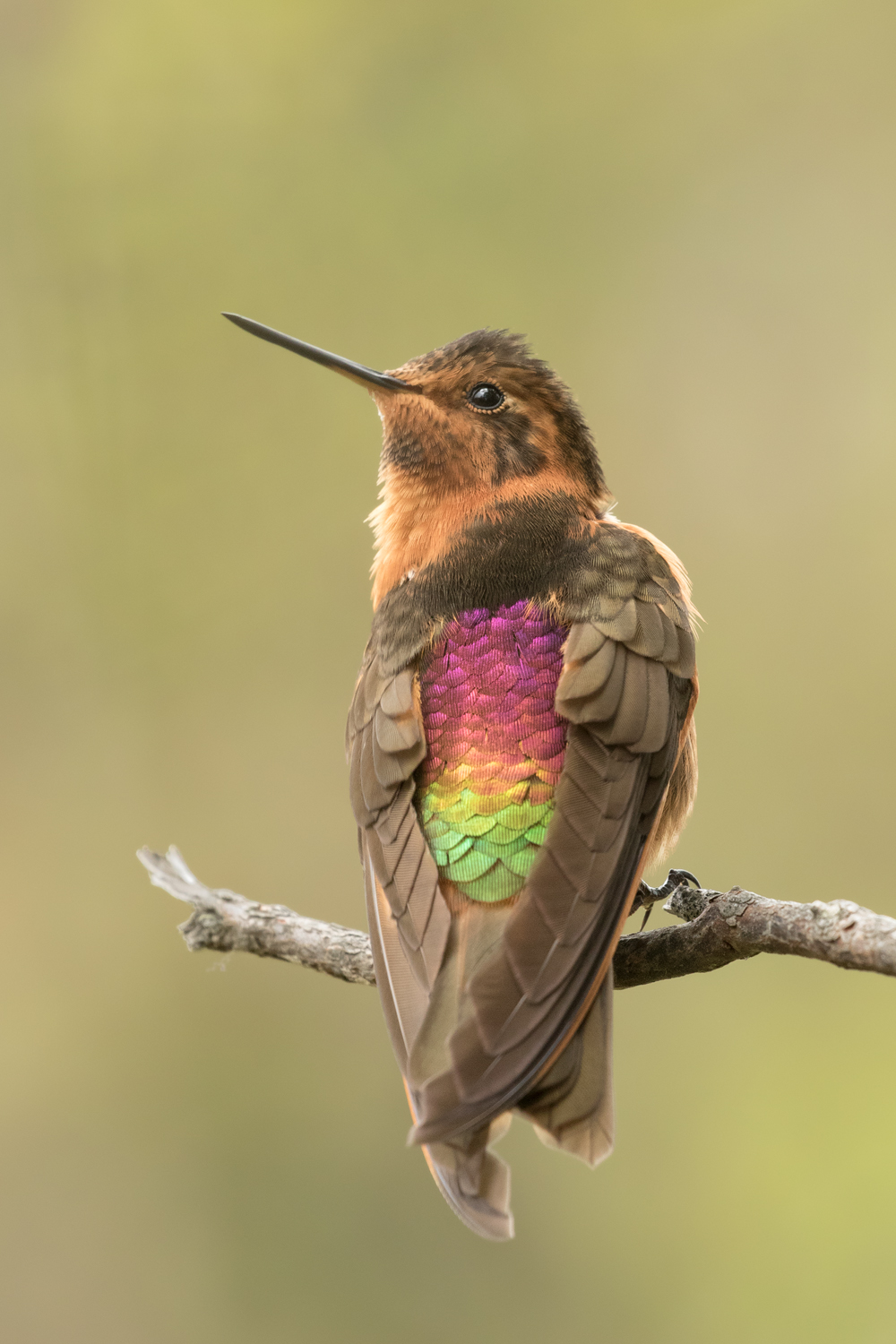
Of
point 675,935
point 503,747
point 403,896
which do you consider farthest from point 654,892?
point 403,896

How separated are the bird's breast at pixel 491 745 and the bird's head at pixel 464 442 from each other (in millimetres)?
345

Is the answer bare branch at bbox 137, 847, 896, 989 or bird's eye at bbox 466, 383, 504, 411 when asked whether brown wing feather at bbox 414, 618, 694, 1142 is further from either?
bird's eye at bbox 466, 383, 504, 411

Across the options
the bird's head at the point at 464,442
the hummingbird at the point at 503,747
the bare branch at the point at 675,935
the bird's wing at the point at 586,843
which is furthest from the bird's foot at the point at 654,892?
the bird's head at the point at 464,442

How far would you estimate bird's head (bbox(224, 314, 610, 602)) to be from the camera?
2734mm

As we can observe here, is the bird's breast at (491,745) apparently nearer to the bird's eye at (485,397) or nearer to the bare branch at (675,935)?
the bare branch at (675,935)

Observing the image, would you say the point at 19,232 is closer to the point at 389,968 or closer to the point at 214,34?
the point at 214,34

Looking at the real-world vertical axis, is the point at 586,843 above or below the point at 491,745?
below

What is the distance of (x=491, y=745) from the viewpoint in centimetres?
224

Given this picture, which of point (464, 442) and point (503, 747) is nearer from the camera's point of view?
point (503, 747)

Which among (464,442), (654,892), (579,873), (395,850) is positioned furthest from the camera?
(464,442)

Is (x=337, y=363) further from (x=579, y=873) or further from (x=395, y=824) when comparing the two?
(x=579, y=873)

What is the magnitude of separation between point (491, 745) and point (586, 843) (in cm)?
28

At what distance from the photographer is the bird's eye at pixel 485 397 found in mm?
2820

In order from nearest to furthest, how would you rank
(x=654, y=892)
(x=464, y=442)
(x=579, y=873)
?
(x=579, y=873), (x=654, y=892), (x=464, y=442)
